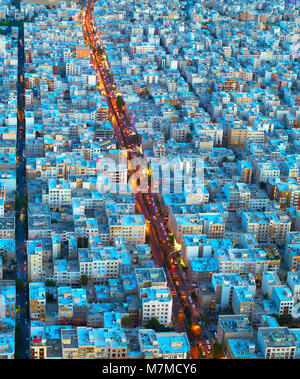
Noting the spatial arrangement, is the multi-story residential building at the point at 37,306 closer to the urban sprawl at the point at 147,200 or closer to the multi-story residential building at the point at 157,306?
the urban sprawl at the point at 147,200

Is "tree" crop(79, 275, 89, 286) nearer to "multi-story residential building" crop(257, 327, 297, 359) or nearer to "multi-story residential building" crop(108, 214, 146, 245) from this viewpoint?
"multi-story residential building" crop(108, 214, 146, 245)

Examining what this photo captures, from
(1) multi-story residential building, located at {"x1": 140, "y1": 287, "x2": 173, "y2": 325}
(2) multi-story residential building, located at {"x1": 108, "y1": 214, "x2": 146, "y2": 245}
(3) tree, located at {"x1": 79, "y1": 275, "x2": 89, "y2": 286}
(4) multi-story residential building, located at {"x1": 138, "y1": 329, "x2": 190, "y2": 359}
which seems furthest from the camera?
(2) multi-story residential building, located at {"x1": 108, "y1": 214, "x2": 146, "y2": 245}

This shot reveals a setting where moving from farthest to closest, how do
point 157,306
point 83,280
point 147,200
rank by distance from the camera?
point 147,200
point 83,280
point 157,306

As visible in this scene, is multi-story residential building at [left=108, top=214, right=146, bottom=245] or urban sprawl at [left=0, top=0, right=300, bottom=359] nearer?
urban sprawl at [left=0, top=0, right=300, bottom=359]

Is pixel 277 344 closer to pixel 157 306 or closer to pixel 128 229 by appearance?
pixel 157 306

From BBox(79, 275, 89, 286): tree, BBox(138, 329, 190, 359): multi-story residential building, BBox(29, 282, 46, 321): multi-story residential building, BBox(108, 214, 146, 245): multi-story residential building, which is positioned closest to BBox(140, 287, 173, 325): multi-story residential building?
BBox(138, 329, 190, 359): multi-story residential building

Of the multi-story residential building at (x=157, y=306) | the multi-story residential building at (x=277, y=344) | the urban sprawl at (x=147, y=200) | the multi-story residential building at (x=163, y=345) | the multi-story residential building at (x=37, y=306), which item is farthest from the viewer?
the multi-story residential building at (x=37, y=306)

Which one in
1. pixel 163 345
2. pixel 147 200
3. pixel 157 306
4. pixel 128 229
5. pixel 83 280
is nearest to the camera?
pixel 163 345

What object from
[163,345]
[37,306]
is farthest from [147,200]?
[163,345]

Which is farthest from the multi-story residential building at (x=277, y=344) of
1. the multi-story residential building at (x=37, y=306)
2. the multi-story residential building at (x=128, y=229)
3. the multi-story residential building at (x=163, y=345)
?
the multi-story residential building at (x=128, y=229)

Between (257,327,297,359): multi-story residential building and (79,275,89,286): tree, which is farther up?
(257,327,297,359): multi-story residential building

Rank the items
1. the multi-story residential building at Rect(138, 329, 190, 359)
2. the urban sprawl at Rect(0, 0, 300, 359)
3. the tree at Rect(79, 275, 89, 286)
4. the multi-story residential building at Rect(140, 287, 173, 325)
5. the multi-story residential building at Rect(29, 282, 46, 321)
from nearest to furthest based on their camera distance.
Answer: the multi-story residential building at Rect(138, 329, 190, 359) < the urban sprawl at Rect(0, 0, 300, 359) < the multi-story residential building at Rect(140, 287, 173, 325) < the multi-story residential building at Rect(29, 282, 46, 321) < the tree at Rect(79, 275, 89, 286)

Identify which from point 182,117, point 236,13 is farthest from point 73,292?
point 236,13
